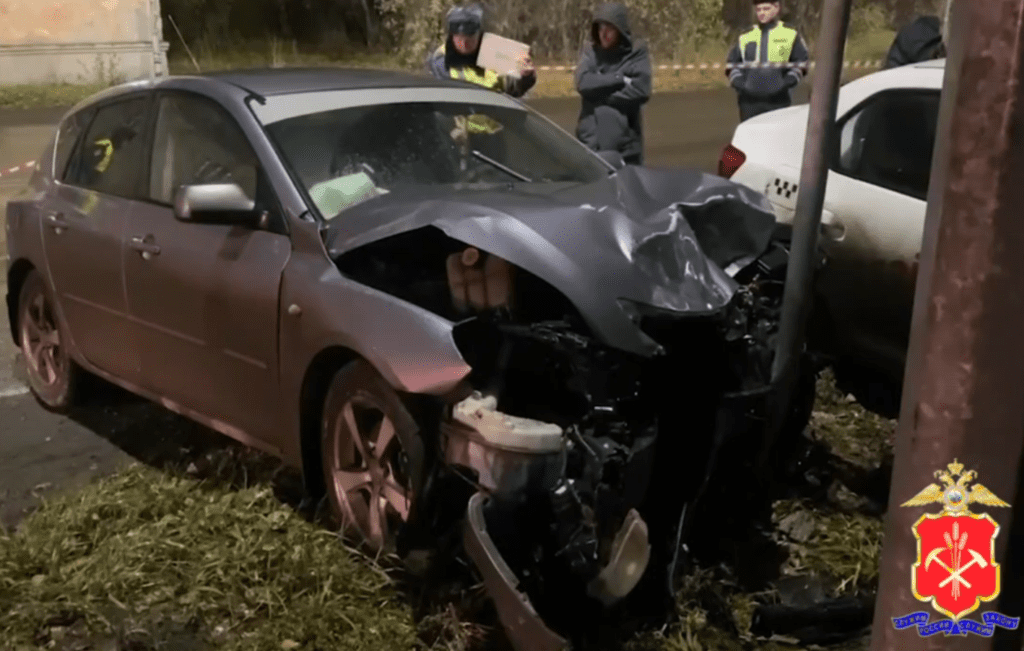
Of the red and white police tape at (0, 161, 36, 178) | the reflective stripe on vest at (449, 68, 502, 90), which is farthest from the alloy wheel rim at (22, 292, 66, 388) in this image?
the red and white police tape at (0, 161, 36, 178)

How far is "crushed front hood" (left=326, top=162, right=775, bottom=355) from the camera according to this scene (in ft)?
10.8

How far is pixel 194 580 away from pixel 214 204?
1.31 m

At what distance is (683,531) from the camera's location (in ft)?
11.7

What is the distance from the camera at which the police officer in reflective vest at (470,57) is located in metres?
7.23

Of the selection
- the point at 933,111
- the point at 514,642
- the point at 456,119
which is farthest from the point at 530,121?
the point at 514,642

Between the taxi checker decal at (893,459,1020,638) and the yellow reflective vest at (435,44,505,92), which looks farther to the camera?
the yellow reflective vest at (435,44,505,92)

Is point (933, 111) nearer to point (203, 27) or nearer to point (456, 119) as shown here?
point (456, 119)

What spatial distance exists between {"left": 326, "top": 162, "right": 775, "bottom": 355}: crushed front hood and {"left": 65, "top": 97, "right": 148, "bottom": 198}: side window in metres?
1.48

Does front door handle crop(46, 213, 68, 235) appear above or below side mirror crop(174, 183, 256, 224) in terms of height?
below

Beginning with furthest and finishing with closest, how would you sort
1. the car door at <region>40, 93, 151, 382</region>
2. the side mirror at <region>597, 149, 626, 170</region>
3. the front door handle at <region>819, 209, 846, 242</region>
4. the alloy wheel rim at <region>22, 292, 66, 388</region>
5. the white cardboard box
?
1. the white cardboard box
2. the alloy wheel rim at <region>22, 292, 66, 388</region>
3. the front door handle at <region>819, 209, 846, 242</region>
4. the side mirror at <region>597, 149, 626, 170</region>
5. the car door at <region>40, 93, 151, 382</region>

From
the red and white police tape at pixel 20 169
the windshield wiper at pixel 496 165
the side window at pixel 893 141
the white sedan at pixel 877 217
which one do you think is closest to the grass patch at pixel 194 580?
the windshield wiper at pixel 496 165

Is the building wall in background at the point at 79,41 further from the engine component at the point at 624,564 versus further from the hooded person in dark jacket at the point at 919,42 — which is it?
the engine component at the point at 624,564

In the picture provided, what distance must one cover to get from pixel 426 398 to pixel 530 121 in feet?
6.19

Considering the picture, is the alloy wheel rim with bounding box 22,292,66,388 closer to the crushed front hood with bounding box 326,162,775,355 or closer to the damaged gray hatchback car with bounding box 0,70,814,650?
the damaged gray hatchback car with bounding box 0,70,814,650
